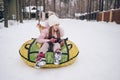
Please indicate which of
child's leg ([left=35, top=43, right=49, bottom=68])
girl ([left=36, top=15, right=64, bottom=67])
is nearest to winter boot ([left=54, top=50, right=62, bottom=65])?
girl ([left=36, top=15, right=64, bottom=67])

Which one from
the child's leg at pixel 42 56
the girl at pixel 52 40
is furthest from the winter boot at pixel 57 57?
the child's leg at pixel 42 56

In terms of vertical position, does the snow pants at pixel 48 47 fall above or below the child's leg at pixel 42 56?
above

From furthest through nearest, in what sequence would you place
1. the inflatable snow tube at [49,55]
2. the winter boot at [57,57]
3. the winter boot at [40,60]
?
1. the inflatable snow tube at [49,55]
2. the winter boot at [57,57]
3. the winter boot at [40,60]

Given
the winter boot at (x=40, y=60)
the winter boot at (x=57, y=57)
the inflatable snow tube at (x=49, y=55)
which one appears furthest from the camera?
the inflatable snow tube at (x=49, y=55)

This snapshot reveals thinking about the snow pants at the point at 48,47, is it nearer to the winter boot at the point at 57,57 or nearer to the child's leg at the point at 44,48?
the child's leg at the point at 44,48

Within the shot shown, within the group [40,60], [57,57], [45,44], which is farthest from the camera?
[45,44]

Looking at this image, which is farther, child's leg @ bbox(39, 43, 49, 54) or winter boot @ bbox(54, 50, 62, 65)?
child's leg @ bbox(39, 43, 49, 54)

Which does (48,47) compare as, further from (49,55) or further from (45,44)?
(49,55)

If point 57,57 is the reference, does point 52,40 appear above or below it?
above

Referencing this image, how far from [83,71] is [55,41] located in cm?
98

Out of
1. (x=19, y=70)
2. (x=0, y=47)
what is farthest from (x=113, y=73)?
(x=0, y=47)

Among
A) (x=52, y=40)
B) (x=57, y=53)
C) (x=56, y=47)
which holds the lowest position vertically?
(x=57, y=53)

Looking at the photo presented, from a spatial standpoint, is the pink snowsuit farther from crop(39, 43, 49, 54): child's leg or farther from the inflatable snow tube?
the inflatable snow tube

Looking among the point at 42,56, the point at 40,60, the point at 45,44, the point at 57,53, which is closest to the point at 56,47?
the point at 57,53
